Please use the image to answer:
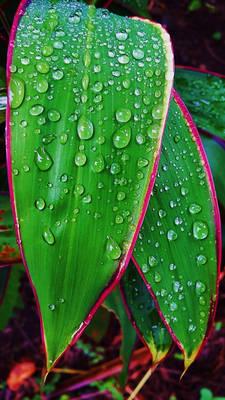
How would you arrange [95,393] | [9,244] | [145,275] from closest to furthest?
[145,275], [9,244], [95,393]

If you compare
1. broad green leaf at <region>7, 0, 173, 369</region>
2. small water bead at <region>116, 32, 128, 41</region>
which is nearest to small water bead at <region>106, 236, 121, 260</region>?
broad green leaf at <region>7, 0, 173, 369</region>

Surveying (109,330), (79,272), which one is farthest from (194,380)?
(79,272)

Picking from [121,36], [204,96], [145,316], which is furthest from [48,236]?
[204,96]

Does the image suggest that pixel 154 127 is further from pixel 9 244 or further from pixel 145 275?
pixel 9 244

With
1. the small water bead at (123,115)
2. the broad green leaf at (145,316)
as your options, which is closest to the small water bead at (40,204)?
the small water bead at (123,115)

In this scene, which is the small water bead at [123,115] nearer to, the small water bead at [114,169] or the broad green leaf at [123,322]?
the small water bead at [114,169]

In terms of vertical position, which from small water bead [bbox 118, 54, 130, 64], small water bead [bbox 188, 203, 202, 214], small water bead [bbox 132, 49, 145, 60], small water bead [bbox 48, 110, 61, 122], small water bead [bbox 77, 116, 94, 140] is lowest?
small water bead [bbox 188, 203, 202, 214]

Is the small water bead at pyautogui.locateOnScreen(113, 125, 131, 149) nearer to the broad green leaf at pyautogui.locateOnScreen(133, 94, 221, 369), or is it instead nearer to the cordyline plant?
the cordyline plant
